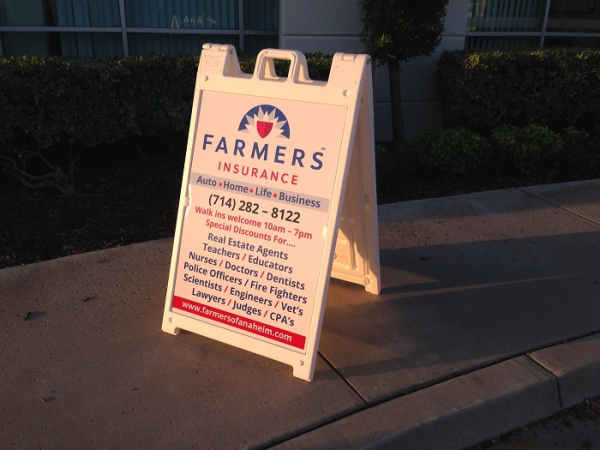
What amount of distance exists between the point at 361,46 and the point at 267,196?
4.77 m

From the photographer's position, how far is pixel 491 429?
10.0ft

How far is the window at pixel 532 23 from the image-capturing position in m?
8.37

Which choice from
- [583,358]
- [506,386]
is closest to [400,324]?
[506,386]

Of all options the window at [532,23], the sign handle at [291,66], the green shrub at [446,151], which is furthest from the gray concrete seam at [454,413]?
the window at [532,23]

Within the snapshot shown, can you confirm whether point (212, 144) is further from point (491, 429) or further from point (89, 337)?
point (491, 429)

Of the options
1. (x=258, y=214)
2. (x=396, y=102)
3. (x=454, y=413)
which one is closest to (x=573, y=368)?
(x=454, y=413)

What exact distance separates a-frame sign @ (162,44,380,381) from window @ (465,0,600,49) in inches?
222

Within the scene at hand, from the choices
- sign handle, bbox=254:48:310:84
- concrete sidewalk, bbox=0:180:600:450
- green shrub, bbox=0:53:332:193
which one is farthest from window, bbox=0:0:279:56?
sign handle, bbox=254:48:310:84

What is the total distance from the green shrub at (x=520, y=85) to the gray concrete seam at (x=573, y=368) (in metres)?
4.19

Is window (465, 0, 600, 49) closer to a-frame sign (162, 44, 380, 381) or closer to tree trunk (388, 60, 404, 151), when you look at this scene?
tree trunk (388, 60, 404, 151)

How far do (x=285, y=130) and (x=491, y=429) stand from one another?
1.84 meters

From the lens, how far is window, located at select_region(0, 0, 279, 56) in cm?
649

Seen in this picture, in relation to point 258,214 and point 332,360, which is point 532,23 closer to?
point 258,214

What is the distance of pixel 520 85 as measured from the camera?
281 inches
